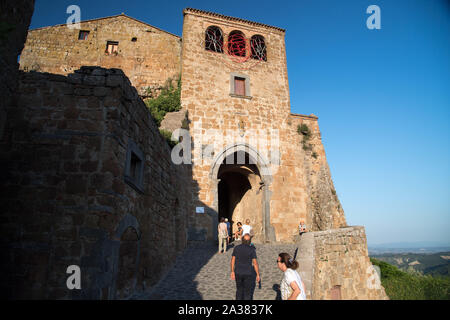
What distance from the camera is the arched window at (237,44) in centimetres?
1612

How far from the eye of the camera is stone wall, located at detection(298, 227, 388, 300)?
6454 millimetres

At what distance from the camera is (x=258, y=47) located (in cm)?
1688

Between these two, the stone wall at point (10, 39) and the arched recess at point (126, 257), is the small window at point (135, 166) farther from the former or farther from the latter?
the stone wall at point (10, 39)

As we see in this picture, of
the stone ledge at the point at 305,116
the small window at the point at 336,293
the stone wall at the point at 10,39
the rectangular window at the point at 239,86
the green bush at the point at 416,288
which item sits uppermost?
the rectangular window at the point at 239,86

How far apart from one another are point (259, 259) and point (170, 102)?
28.1ft

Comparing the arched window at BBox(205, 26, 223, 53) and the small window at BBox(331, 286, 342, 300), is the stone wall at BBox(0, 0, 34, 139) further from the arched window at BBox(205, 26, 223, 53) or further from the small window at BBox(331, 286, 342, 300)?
the arched window at BBox(205, 26, 223, 53)

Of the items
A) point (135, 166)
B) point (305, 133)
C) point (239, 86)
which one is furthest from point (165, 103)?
point (135, 166)

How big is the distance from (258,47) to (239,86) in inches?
119

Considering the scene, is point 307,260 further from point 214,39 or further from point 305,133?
point 214,39

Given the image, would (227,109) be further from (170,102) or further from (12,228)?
(12,228)

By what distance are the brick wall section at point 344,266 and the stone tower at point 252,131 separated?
5668mm

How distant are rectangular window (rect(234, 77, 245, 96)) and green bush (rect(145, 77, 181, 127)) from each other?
298 cm

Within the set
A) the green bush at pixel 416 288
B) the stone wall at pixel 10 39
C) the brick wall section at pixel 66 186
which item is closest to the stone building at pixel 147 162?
the brick wall section at pixel 66 186

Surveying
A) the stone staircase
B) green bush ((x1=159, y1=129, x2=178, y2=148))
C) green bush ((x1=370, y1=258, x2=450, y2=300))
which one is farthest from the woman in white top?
green bush ((x1=370, y1=258, x2=450, y2=300))
